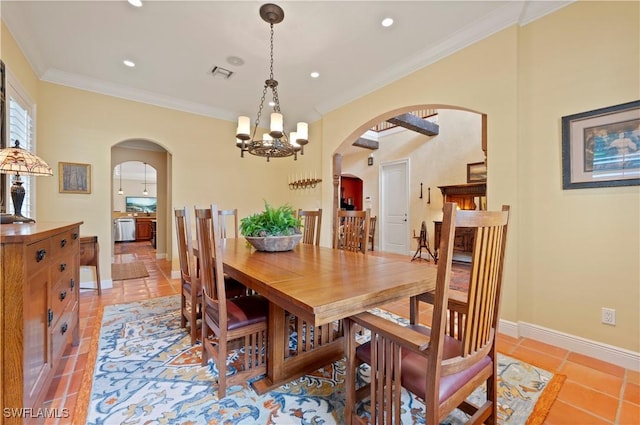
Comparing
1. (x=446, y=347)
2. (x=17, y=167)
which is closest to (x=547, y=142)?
(x=446, y=347)

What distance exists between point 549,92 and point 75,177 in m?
5.42

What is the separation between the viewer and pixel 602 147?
1.98 metres

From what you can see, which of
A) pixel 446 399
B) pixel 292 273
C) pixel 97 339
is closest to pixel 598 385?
pixel 446 399

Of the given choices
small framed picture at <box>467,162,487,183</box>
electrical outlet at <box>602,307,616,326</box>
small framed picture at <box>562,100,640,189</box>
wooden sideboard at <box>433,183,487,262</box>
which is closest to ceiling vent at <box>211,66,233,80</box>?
small framed picture at <box>562,100,640,189</box>

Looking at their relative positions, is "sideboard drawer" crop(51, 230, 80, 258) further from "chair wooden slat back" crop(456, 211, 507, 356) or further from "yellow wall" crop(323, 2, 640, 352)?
"yellow wall" crop(323, 2, 640, 352)

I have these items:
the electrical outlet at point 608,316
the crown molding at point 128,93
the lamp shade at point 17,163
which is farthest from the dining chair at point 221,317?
the crown molding at point 128,93

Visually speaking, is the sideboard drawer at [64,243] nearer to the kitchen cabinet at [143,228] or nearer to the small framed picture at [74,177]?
the small framed picture at [74,177]

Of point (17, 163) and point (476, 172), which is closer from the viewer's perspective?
point (17, 163)

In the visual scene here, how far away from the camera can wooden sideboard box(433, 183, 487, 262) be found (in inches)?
200

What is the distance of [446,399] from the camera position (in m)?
0.99

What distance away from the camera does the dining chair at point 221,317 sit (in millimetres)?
1536

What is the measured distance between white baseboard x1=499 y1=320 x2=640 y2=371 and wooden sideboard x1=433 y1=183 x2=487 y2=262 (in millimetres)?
2702

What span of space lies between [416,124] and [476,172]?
5.07ft

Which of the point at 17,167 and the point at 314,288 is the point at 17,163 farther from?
the point at 314,288
